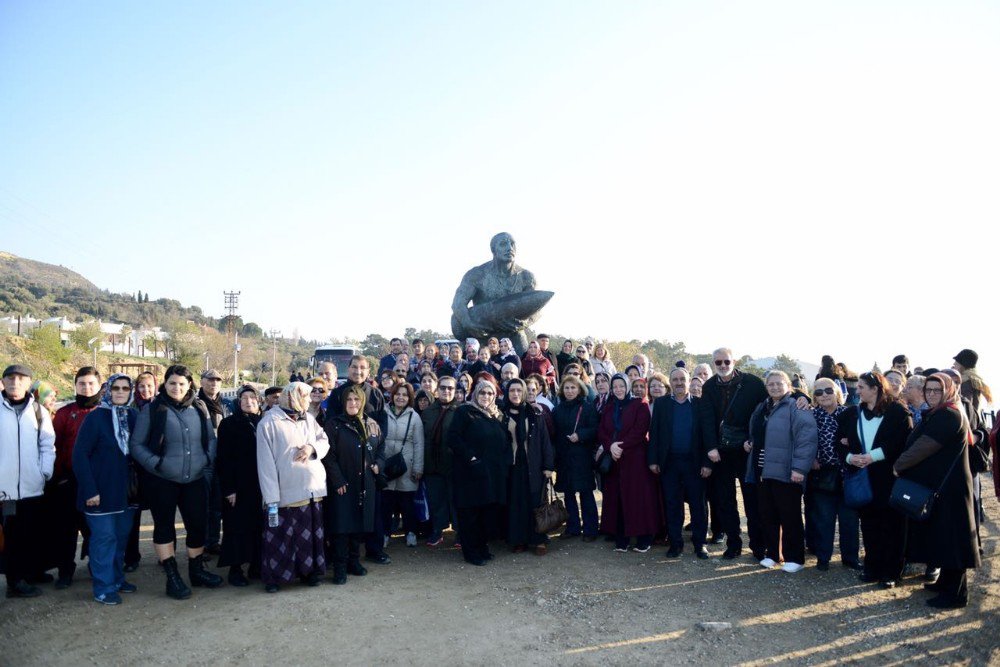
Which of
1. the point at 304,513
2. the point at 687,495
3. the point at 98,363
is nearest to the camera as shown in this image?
the point at 304,513

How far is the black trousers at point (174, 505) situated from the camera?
521 centimetres

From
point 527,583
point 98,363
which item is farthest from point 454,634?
point 98,363

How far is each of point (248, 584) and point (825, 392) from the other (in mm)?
5258

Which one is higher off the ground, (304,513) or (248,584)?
(304,513)

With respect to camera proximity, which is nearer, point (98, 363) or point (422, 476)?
point (422, 476)

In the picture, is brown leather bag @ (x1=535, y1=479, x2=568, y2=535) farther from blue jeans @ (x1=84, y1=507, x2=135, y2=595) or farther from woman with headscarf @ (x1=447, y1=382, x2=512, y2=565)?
blue jeans @ (x1=84, y1=507, x2=135, y2=595)

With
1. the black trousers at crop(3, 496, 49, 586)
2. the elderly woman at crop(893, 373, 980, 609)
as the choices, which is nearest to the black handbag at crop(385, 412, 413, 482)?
the black trousers at crop(3, 496, 49, 586)

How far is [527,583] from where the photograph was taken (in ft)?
18.6

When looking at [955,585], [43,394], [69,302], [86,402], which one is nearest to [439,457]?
[86,402]

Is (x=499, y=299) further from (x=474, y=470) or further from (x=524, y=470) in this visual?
(x=474, y=470)

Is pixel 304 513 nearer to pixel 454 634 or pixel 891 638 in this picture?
pixel 454 634

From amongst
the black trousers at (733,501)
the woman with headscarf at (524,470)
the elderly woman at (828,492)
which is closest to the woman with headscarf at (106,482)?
the woman with headscarf at (524,470)

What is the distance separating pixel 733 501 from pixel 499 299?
4.72 metres

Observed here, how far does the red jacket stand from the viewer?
5.57m
